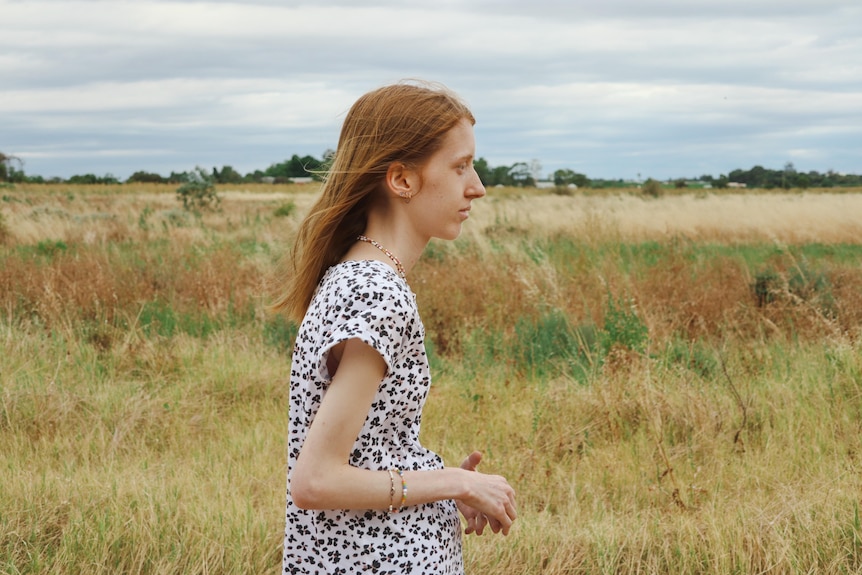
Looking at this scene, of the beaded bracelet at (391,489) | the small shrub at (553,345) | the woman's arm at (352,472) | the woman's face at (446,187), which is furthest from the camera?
the small shrub at (553,345)

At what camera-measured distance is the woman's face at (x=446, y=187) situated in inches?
66.4

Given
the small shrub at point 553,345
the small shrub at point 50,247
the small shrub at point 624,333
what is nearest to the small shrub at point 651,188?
the small shrub at point 50,247

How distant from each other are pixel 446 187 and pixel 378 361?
394 millimetres

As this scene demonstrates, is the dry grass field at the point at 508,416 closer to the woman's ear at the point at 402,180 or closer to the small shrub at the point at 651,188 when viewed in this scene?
the woman's ear at the point at 402,180

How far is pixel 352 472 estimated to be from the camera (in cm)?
154

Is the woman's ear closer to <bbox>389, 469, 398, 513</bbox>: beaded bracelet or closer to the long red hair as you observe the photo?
the long red hair

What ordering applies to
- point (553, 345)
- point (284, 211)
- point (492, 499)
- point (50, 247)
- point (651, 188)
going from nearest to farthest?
point (492, 499) → point (553, 345) → point (50, 247) → point (284, 211) → point (651, 188)

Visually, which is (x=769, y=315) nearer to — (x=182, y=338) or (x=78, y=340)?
(x=182, y=338)

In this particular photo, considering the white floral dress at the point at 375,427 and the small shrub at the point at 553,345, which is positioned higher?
the white floral dress at the point at 375,427

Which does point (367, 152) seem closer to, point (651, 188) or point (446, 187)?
point (446, 187)

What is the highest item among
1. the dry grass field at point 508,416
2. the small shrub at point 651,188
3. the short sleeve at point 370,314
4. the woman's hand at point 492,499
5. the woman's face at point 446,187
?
the small shrub at point 651,188

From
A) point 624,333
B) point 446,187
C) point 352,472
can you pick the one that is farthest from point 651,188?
point 352,472

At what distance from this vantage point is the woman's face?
1.69 metres

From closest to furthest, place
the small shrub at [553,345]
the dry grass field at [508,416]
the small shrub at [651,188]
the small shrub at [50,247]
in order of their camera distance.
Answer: the dry grass field at [508,416] → the small shrub at [553,345] → the small shrub at [50,247] → the small shrub at [651,188]
